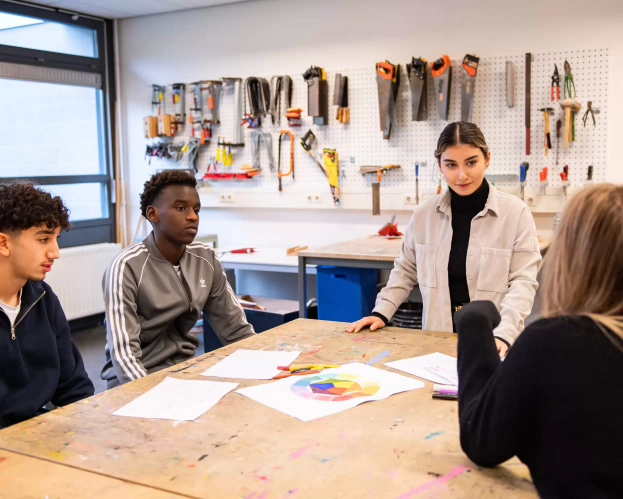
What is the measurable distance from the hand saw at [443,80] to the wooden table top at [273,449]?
2845 millimetres

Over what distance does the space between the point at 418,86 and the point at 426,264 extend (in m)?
2.11

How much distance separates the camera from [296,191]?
483cm

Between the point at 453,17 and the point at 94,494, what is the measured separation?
12.6ft

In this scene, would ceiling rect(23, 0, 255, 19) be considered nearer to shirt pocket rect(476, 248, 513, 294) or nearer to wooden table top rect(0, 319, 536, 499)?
shirt pocket rect(476, 248, 513, 294)

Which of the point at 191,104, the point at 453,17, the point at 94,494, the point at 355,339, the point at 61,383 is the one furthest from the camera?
the point at 191,104

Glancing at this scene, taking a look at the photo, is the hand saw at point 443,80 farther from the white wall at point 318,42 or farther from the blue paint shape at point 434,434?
the blue paint shape at point 434,434

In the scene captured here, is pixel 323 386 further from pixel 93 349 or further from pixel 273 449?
pixel 93 349

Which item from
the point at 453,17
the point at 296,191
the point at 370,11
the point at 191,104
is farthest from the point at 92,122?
the point at 453,17

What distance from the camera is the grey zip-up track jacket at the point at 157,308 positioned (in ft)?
6.99

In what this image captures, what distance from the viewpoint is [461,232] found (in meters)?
2.37

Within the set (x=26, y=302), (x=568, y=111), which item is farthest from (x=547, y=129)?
(x=26, y=302)

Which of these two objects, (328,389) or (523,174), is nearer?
(328,389)

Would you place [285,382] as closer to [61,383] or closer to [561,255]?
[61,383]

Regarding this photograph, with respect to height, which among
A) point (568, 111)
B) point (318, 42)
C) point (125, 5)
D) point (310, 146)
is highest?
point (125, 5)
